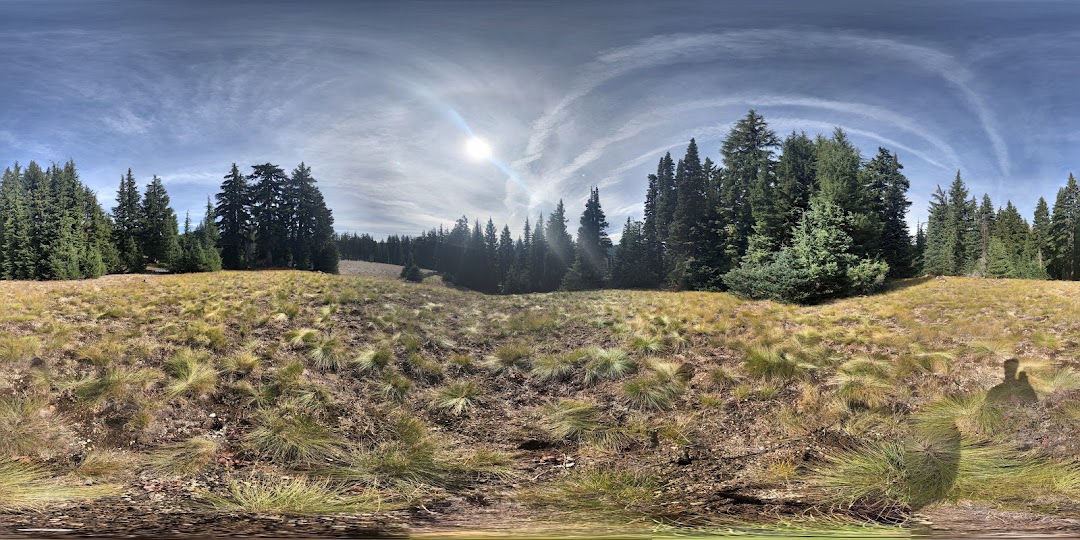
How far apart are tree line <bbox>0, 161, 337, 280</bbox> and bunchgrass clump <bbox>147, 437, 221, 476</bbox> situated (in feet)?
21.2

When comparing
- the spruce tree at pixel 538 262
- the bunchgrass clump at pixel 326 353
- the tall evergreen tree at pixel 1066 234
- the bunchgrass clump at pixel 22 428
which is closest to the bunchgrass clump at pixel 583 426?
the bunchgrass clump at pixel 326 353

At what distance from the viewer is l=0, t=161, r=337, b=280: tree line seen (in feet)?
30.5

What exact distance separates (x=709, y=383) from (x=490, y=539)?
4.00 meters

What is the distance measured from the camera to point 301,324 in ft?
26.2

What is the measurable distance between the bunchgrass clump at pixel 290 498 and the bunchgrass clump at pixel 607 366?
11.2 ft

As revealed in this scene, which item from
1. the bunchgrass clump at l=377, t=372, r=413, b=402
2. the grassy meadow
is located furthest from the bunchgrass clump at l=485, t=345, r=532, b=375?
the bunchgrass clump at l=377, t=372, r=413, b=402

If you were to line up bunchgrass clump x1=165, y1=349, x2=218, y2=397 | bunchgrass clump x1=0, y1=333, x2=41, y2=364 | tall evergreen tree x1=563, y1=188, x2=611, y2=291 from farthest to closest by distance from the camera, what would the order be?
tall evergreen tree x1=563, y1=188, x2=611, y2=291 → bunchgrass clump x1=0, y1=333, x2=41, y2=364 → bunchgrass clump x1=165, y1=349, x2=218, y2=397

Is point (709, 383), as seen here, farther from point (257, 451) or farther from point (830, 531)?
point (257, 451)

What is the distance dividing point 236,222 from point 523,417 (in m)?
7.99

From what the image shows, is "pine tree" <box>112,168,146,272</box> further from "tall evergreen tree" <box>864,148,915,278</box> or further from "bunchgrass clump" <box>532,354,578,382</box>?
"tall evergreen tree" <box>864,148,915,278</box>

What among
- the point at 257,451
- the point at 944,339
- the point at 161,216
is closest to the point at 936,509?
the point at 257,451

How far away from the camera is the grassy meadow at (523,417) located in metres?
3.09

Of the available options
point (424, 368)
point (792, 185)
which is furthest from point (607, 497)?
point (792, 185)

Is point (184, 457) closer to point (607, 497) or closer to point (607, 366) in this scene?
point (607, 497)
